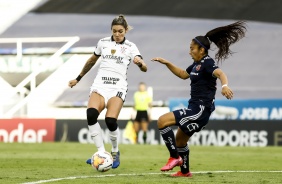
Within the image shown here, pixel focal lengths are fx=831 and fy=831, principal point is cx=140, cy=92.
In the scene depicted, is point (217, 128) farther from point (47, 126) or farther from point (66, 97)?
point (66, 97)

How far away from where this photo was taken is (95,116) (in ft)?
39.3

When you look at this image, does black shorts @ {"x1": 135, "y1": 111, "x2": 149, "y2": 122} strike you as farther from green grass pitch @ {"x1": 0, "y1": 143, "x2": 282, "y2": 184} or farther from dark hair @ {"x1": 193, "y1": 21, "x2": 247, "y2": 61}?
dark hair @ {"x1": 193, "y1": 21, "x2": 247, "y2": 61}

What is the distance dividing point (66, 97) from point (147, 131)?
6.32 metres

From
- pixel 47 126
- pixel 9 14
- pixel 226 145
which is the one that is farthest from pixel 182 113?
pixel 9 14

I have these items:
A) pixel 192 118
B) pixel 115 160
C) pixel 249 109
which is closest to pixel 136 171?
pixel 115 160

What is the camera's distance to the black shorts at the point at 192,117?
1092 centimetres

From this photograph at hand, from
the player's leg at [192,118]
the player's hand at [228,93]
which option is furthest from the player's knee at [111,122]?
the player's hand at [228,93]

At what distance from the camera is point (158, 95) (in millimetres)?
31484

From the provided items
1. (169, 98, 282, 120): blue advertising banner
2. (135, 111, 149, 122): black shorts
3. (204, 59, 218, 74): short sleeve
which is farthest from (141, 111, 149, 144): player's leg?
(204, 59, 218, 74): short sleeve

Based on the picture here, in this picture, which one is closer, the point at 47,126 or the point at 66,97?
the point at 47,126

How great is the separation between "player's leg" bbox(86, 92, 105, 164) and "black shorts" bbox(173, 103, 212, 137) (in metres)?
1.50

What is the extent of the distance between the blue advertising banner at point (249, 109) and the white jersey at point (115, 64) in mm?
14253

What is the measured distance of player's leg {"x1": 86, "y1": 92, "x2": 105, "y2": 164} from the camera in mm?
11984

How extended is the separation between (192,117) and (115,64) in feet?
6.34
